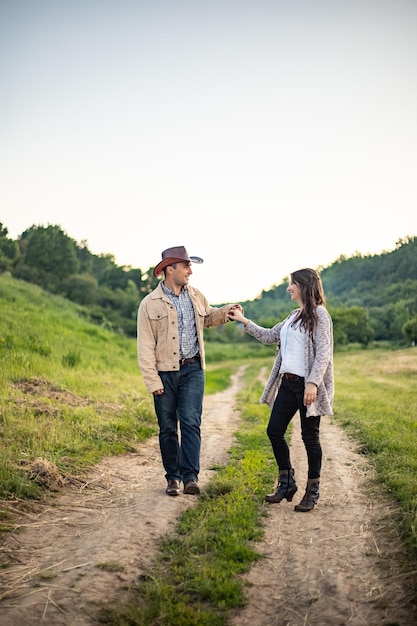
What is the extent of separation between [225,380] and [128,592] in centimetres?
2115

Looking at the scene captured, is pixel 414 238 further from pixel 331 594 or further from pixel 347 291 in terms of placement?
pixel 331 594

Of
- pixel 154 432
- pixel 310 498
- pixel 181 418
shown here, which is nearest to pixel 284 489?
pixel 310 498

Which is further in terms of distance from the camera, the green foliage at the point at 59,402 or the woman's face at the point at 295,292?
the green foliage at the point at 59,402

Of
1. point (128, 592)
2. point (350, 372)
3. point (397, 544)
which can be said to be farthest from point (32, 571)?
point (350, 372)

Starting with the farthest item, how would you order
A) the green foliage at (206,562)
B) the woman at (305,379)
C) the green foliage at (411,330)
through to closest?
the green foliage at (411,330)
the woman at (305,379)
the green foliage at (206,562)

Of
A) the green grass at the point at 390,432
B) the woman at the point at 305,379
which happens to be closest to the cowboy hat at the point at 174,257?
the woman at the point at 305,379

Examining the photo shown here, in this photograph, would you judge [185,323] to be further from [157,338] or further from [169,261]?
[169,261]

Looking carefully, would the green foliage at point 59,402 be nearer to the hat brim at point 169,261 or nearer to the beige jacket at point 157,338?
the beige jacket at point 157,338

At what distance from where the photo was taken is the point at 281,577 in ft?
12.9

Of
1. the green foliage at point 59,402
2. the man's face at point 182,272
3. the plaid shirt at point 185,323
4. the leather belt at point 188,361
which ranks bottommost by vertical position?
the green foliage at point 59,402

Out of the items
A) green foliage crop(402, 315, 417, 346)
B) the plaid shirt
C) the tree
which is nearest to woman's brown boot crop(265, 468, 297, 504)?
the plaid shirt

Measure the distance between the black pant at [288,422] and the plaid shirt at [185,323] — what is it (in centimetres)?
127

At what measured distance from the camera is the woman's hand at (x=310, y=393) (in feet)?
17.7

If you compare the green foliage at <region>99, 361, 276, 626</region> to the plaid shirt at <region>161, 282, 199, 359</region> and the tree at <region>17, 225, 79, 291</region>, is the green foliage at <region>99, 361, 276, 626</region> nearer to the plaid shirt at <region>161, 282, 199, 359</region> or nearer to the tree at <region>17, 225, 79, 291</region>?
the plaid shirt at <region>161, 282, 199, 359</region>
